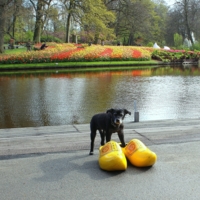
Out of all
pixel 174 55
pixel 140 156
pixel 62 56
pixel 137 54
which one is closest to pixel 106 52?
pixel 137 54

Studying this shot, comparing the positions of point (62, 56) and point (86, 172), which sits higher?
point (62, 56)

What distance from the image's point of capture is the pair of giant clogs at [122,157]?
394cm

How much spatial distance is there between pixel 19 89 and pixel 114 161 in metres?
12.2

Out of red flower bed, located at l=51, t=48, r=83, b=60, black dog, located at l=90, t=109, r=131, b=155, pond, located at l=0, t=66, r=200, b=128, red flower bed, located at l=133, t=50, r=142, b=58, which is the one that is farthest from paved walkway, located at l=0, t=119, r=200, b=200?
red flower bed, located at l=133, t=50, r=142, b=58

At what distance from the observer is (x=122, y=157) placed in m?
4.01

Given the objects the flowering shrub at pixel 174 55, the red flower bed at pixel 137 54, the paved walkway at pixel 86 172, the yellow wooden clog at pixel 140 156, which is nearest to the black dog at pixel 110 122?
the yellow wooden clog at pixel 140 156

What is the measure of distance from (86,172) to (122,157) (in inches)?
20.7

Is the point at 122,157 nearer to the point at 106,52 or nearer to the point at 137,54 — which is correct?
the point at 106,52

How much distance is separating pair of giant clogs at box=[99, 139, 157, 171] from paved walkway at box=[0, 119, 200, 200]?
0.28 feet

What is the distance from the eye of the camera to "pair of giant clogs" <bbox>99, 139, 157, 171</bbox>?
394 centimetres

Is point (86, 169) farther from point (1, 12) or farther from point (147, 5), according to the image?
point (147, 5)

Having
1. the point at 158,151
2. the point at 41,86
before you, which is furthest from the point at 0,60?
the point at 158,151

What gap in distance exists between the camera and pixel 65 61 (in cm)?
3083

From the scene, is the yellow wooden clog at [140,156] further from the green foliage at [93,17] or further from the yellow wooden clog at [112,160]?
the green foliage at [93,17]
